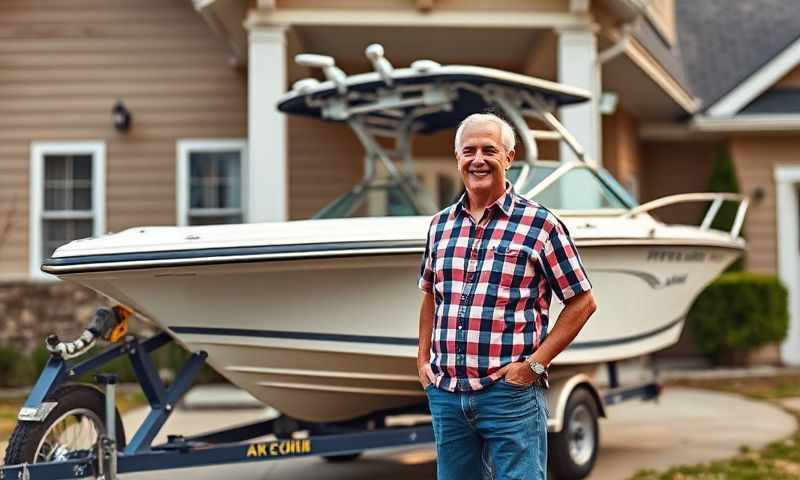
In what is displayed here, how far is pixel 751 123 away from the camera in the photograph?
12617 mm

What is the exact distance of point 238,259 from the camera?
16.9 ft

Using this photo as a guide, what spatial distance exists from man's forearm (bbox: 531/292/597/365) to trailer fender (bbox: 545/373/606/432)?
2.60m

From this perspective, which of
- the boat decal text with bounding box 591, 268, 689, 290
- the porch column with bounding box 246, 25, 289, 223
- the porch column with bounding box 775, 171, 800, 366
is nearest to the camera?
the boat decal text with bounding box 591, 268, 689, 290

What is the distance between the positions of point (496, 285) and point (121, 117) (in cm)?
891

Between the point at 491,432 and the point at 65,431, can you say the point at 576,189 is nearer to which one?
the point at 65,431

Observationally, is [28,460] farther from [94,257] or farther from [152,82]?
[152,82]

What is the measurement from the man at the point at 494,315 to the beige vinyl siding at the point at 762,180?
10016 millimetres

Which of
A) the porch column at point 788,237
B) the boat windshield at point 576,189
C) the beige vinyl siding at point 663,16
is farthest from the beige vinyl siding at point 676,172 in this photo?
the boat windshield at point 576,189

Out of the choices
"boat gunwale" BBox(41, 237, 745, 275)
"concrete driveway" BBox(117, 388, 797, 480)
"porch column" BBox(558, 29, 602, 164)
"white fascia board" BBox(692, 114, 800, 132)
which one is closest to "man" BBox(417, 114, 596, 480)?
"boat gunwale" BBox(41, 237, 745, 275)

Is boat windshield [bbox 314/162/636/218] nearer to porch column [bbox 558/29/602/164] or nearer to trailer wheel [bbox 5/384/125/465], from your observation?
porch column [bbox 558/29/602/164]

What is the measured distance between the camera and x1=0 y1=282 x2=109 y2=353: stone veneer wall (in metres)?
11.6

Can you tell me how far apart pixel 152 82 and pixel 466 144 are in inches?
351

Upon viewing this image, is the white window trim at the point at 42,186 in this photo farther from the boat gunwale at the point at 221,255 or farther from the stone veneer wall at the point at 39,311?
the boat gunwale at the point at 221,255

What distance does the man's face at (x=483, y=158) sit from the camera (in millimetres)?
3508
